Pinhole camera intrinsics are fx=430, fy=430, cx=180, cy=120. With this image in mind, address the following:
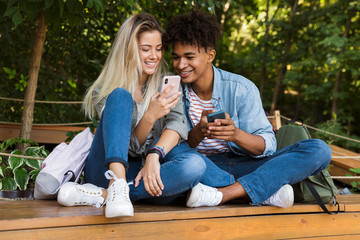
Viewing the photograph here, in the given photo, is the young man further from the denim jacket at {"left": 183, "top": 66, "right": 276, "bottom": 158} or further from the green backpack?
the green backpack

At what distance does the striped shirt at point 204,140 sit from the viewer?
2746mm

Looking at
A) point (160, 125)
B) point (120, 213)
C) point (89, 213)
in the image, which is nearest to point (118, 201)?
point (120, 213)

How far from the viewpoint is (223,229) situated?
7.43 feet

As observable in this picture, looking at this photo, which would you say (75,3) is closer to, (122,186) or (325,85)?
A: (122,186)

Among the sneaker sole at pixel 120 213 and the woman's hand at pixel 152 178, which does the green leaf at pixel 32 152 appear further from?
the sneaker sole at pixel 120 213

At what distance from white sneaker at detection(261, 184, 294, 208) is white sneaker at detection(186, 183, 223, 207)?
302 mm

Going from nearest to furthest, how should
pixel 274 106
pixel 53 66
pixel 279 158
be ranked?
pixel 279 158, pixel 53 66, pixel 274 106

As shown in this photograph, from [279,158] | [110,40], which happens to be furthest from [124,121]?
[110,40]

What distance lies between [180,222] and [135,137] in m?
0.56

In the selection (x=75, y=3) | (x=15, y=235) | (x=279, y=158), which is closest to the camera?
(x=15, y=235)

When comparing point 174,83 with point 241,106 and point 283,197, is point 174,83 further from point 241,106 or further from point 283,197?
point 283,197

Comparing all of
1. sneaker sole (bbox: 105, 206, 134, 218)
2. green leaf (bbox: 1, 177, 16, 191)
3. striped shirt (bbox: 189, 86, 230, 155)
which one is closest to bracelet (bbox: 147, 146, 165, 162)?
sneaker sole (bbox: 105, 206, 134, 218)

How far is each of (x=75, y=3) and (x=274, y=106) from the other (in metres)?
4.72

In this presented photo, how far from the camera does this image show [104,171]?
7.39 feet
